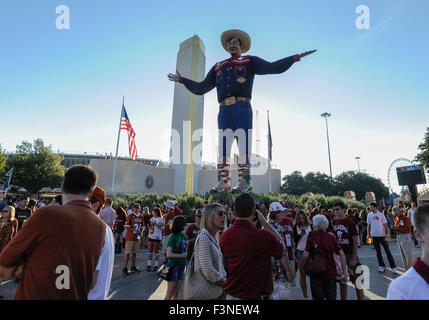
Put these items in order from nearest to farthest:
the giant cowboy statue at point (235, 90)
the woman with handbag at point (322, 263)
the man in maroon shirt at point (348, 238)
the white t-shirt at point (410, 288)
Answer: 1. the white t-shirt at point (410, 288)
2. the woman with handbag at point (322, 263)
3. the man in maroon shirt at point (348, 238)
4. the giant cowboy statue at point (235, 90)

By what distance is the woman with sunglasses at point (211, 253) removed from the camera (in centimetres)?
241

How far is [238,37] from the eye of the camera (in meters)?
9.94

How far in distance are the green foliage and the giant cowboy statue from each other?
101ft

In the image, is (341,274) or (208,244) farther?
(341,274)

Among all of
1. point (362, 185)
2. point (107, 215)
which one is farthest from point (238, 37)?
point (362, 185)

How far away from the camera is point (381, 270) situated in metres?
6.71

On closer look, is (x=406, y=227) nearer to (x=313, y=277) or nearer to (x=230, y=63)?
(x=313, y=277)

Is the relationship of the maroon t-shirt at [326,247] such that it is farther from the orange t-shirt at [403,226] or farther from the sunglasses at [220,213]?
the orange t-shirt at [403,226]

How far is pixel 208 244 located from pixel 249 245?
47cm

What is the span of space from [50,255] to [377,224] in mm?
7881

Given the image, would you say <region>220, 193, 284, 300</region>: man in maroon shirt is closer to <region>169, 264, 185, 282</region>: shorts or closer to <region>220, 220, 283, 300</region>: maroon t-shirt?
<region>220, 220, 283, 300</region>: maroon t-shirt

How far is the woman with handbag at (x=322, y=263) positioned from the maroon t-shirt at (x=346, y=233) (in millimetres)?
1050

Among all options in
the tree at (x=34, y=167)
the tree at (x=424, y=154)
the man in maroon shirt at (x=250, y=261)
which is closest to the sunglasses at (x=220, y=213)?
the man in maroon shirt at (x=250, y=261)

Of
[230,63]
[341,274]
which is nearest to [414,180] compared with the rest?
[230,63]
